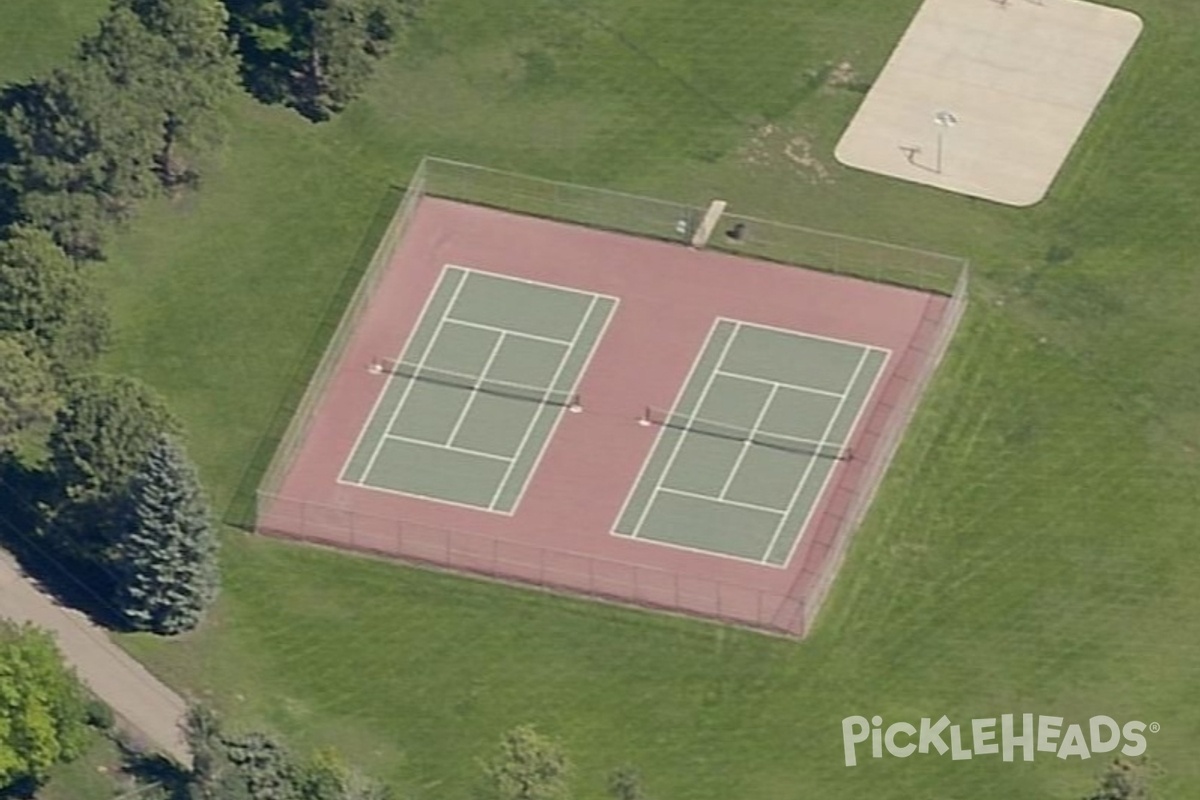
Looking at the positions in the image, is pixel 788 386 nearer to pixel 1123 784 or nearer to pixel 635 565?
pixel 635 565

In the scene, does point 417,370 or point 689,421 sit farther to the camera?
point 417,370

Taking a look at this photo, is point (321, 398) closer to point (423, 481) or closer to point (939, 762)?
point (423, 481)

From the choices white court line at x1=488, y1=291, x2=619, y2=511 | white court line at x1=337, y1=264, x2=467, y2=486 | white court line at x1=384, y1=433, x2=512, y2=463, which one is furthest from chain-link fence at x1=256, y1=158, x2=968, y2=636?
white court line at x1=384, y1=433, x2=512, y2=463

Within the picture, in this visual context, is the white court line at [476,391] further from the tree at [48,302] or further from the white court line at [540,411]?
the tree at [48,302]

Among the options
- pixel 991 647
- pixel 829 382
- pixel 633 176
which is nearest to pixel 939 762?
pixel 991 647

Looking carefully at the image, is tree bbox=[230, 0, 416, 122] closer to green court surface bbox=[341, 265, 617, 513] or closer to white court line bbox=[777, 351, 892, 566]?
green court surface bbox=[341, 265, 617, 513]

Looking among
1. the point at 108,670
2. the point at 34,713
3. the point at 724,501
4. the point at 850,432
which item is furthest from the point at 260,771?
the point at 850,432

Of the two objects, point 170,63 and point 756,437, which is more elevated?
point 756,437

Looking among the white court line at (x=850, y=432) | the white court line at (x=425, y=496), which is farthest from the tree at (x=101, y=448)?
the white court line at (x=850, y=432)
